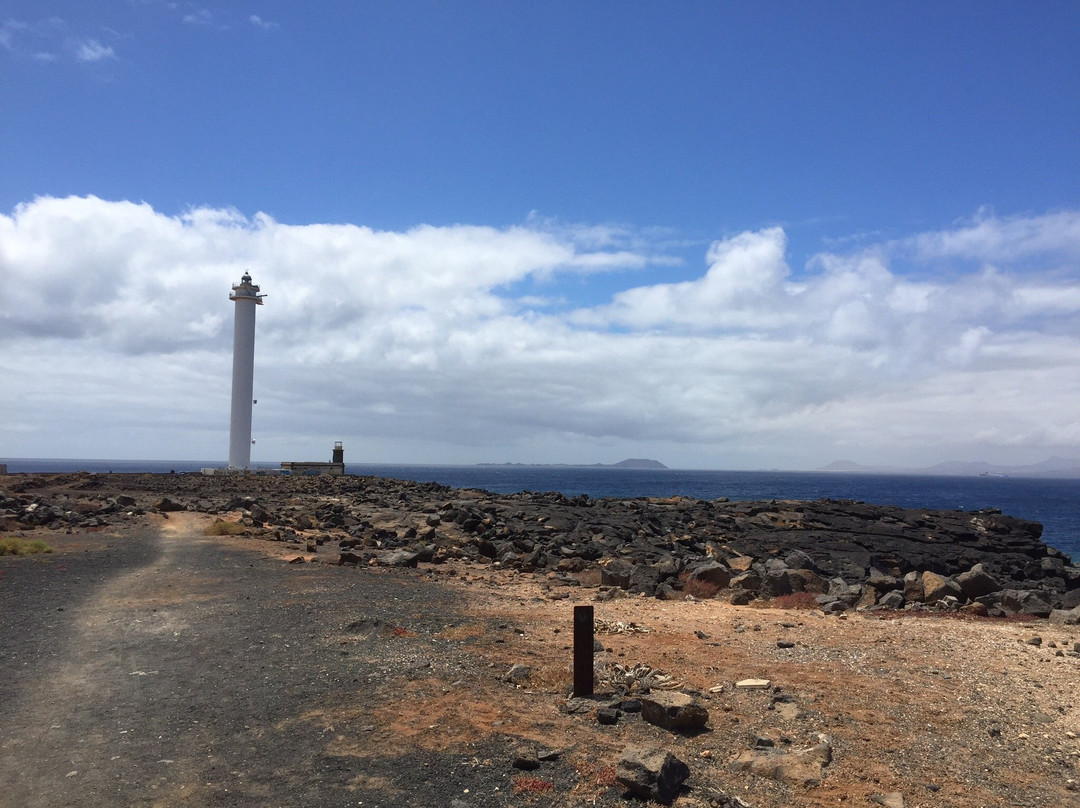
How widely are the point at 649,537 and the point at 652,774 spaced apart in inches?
1006

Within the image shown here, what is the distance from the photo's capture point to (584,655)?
860cm

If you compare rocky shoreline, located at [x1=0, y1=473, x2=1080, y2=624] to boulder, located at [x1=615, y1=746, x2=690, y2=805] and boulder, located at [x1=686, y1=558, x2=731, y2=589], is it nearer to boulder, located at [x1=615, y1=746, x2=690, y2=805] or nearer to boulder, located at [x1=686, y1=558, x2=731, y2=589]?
boulder, located at [x1=686, y1=558, x2=731, y2=589]

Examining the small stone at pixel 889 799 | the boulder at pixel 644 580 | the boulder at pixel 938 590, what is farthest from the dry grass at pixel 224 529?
the small stone at pixel 889 799

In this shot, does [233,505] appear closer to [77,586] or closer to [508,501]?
[508,501]

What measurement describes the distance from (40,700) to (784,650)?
9.15m

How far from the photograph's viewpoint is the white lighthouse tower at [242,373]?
54938 mm

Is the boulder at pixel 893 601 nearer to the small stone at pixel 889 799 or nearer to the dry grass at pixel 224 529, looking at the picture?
the small stone at pixel 889 799

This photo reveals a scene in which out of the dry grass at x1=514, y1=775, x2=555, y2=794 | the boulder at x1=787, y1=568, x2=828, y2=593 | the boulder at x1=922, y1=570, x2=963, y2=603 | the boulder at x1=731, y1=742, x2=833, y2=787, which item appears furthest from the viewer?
the boulder at x1=787, y1=568, x2=828, y2=593

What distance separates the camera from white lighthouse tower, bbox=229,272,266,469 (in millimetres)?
54938

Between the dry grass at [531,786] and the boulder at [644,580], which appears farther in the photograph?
the boulder at [644,580]

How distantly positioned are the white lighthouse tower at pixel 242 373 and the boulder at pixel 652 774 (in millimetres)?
53164

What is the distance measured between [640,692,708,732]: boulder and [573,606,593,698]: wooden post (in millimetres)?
859

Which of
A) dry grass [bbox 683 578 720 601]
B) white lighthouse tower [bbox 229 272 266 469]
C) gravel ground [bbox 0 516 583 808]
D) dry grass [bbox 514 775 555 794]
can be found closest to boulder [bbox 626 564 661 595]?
dry grass [bbox 683 578 720 601]

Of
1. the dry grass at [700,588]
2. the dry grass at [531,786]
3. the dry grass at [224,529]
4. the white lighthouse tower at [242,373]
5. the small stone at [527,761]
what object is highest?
the white lighthouse tower at [242,373]
